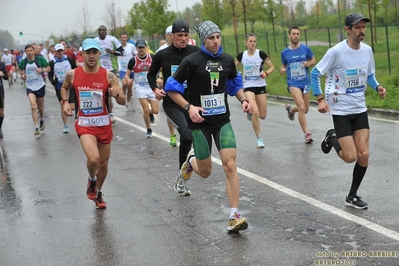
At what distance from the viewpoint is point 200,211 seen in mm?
8094

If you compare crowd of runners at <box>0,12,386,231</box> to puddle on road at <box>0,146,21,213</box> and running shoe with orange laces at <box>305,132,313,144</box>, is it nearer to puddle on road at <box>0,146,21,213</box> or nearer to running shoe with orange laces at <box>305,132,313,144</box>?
puddle on road at <box>0,146,21,213</box>

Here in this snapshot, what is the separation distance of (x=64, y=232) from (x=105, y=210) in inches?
38.9

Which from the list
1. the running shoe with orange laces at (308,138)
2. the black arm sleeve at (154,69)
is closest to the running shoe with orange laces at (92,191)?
the black arm sleeve at (154,69)

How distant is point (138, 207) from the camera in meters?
8.52

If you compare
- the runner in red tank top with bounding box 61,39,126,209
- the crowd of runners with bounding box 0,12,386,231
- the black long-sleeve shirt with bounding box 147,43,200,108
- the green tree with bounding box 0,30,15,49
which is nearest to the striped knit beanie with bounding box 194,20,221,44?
the crowd of runners with bounding box 0,12,386,231

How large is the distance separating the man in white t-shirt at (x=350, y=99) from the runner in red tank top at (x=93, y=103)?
2343 millimetres

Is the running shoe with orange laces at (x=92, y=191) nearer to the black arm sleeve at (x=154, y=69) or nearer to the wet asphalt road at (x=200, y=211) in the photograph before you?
the wet asphalt road at (x=200, y=211)

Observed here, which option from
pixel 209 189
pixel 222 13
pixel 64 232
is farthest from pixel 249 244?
pixel 222 13

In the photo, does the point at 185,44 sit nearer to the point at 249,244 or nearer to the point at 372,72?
the point at 372,72

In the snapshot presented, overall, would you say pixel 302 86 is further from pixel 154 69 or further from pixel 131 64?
pixel 154 69

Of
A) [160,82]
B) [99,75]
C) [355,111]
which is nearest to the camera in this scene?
[355,111]

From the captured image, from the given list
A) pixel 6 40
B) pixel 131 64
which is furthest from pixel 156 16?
pixel 6 40

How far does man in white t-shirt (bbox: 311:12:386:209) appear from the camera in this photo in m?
7.86

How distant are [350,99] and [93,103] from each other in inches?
112
